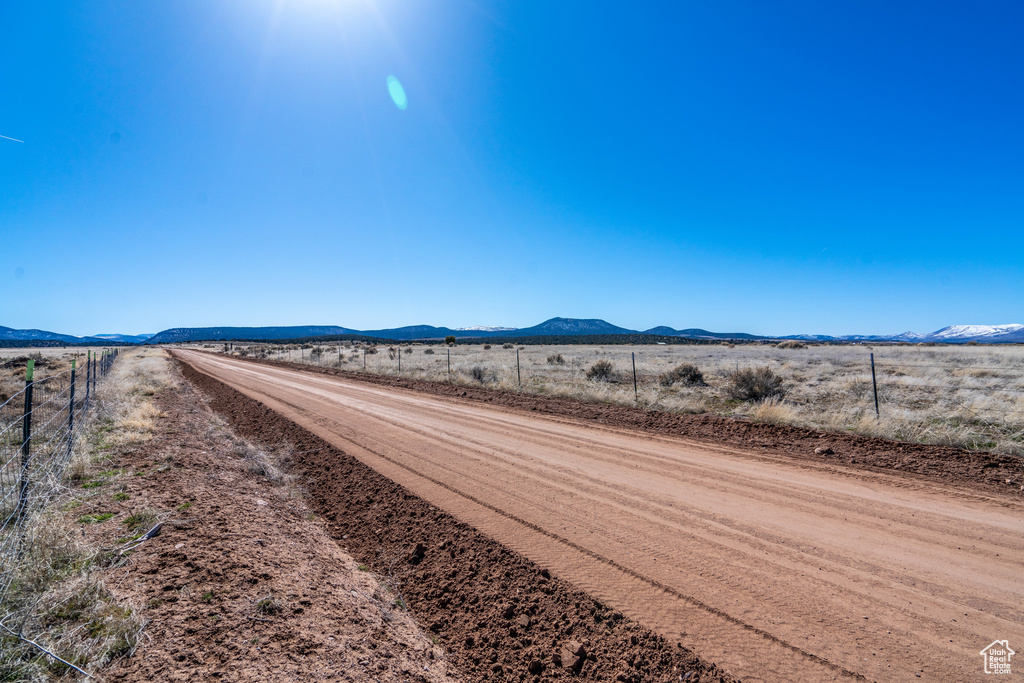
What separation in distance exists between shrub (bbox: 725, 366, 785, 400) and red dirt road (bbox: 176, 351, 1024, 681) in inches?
332

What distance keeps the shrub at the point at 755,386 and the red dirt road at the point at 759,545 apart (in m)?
8.44

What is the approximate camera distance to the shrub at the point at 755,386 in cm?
1609

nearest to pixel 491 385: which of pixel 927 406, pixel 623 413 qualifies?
pixel 623 413

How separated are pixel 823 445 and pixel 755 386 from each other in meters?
7.54

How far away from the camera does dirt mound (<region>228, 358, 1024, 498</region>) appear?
711cm

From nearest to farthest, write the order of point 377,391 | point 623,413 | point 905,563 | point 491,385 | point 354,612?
point 354,612
point 905,563
point 623,413
point 377,391
point 491,385

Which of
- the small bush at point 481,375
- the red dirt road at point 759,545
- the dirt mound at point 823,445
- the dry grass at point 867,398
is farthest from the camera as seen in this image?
the small bush at point 481,375

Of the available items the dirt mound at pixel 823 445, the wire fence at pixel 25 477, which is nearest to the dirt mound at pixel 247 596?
the wire fence at pixel 25 477

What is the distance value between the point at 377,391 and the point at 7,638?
16380 millimetres

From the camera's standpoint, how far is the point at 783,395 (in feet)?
52.9

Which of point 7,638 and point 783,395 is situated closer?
point 7,638

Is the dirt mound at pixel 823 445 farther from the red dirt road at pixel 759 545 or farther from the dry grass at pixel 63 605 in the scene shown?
the dry grass at pixel 63 605

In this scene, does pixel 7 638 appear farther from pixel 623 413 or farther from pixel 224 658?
pixel 623 413

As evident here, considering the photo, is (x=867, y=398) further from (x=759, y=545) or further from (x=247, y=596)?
(x=247, y=596)
